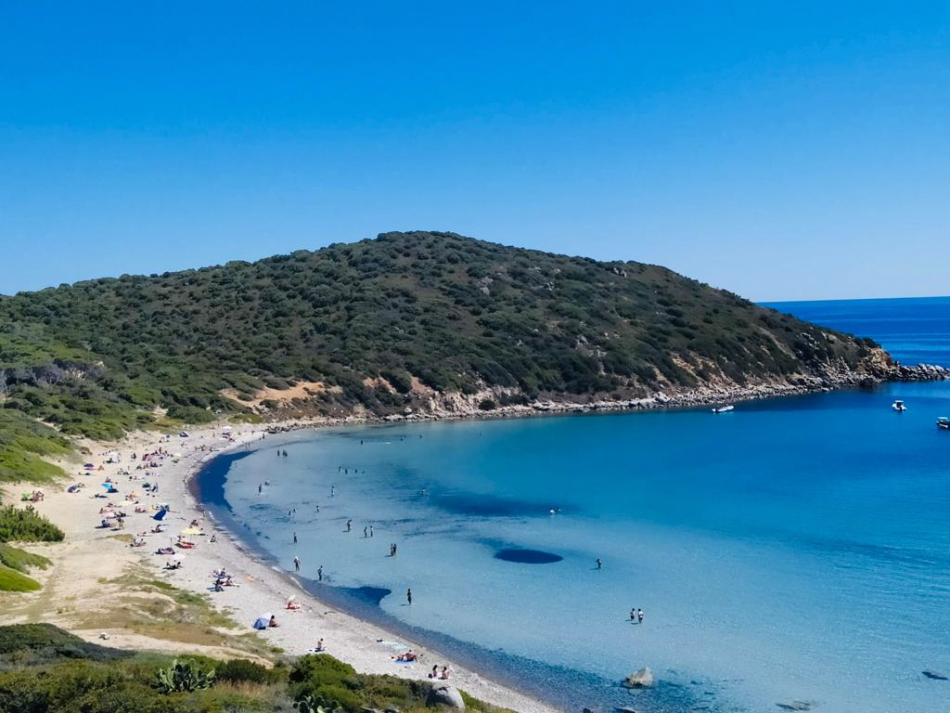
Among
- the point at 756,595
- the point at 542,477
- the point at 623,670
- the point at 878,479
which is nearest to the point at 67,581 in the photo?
the point at 623,670

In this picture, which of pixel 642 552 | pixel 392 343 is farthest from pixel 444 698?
pixel 392 343

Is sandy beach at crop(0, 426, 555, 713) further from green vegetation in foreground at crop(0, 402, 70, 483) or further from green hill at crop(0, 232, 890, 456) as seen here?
green hill at crop(0, 232, 890, 456)

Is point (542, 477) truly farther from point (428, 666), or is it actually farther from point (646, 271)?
point (646, 271)

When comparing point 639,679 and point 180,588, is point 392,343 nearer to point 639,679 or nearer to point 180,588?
point 180,588

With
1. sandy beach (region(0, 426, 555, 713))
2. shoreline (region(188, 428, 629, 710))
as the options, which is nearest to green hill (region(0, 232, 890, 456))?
sandy beach (region(0, 426, 555, 713))

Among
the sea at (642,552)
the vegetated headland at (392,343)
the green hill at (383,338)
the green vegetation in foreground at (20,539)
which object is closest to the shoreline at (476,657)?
the sea at (642,552)
